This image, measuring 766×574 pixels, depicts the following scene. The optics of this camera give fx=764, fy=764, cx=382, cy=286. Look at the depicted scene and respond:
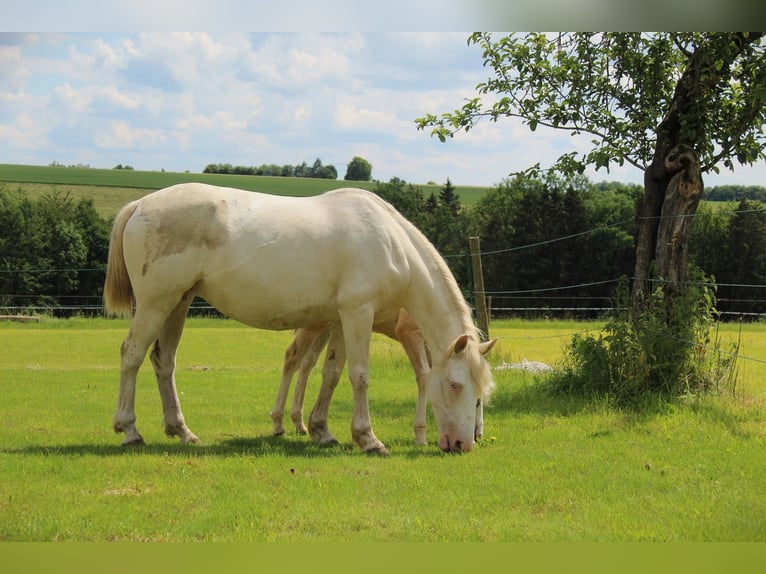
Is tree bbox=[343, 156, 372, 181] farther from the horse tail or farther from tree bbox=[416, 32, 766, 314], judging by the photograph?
the horse tail

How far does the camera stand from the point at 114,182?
48.1 meters

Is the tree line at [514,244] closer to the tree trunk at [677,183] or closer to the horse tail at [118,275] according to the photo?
the tree trunk at [677,183]

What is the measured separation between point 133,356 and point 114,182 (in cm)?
4472

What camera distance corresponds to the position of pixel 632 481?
5.54 m

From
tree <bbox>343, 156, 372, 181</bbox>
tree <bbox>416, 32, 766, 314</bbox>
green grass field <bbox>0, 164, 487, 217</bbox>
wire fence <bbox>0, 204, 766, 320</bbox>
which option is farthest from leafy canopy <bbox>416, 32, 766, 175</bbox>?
tree <bbox>343, 156, 372, 181</bbox>

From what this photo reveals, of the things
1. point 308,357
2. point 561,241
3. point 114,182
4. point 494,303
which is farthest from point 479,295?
point 114,182

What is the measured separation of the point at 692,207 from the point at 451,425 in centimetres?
503

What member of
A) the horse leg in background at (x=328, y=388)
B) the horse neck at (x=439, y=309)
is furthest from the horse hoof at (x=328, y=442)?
the horse neck at (x=439, y=309)

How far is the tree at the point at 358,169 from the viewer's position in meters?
43.9

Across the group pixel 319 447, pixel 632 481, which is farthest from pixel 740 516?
pixel 319 447

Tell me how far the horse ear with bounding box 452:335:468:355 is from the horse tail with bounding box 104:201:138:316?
9.59ft

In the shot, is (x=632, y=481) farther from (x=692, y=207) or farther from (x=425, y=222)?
(x=425, y=222)

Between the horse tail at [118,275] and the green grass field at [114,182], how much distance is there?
88.5 ft

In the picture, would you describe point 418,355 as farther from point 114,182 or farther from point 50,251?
point 114,182
